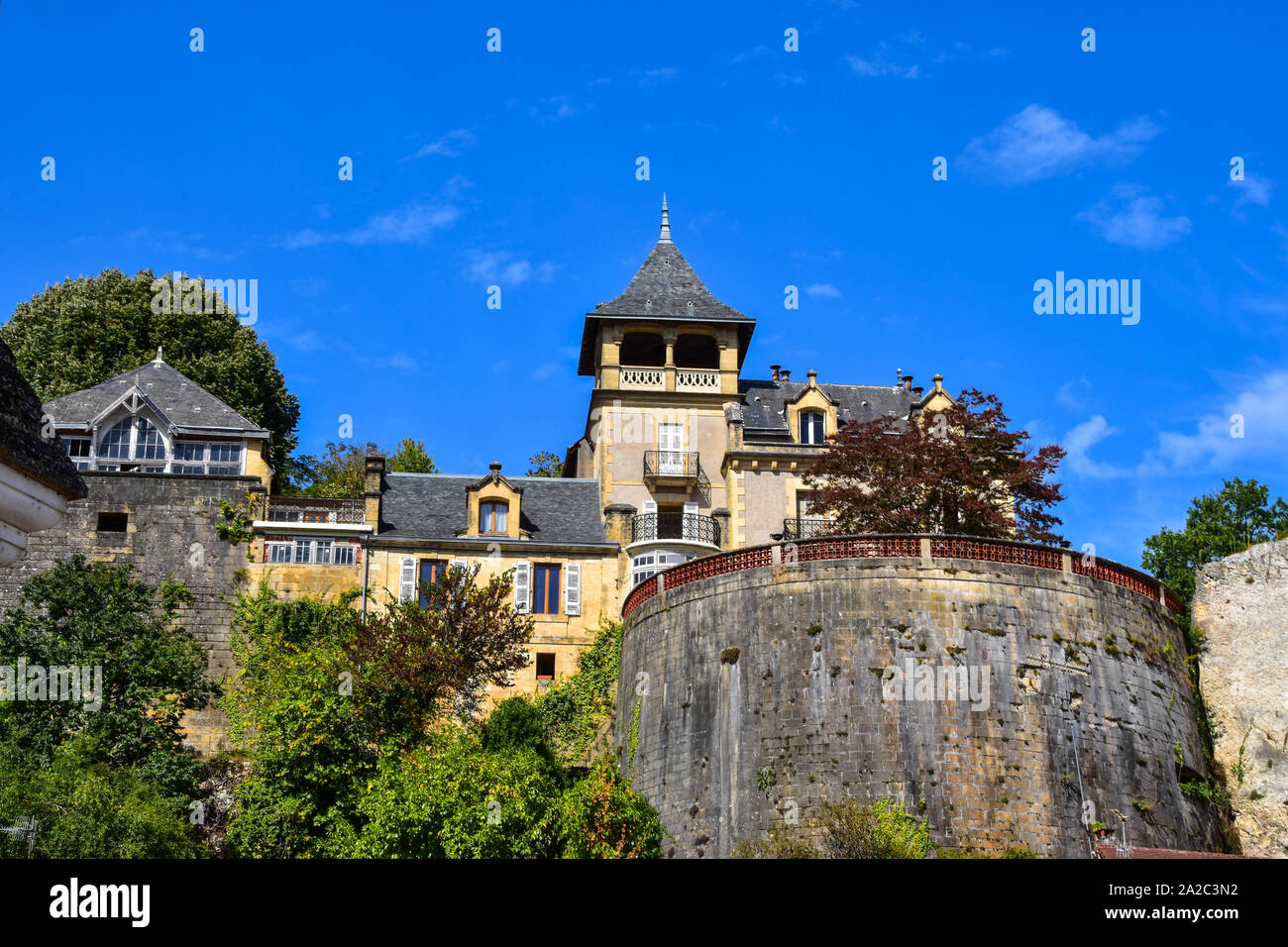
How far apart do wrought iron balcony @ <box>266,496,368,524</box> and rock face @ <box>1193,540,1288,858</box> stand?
78.3 ft

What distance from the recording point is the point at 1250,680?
32.8m

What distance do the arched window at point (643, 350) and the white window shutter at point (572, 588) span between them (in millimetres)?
10358

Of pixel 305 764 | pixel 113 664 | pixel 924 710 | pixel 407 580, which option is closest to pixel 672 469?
pixel 407 580

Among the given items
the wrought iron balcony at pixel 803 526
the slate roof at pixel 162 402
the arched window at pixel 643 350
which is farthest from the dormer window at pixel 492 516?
the arched window at pixel 643 350

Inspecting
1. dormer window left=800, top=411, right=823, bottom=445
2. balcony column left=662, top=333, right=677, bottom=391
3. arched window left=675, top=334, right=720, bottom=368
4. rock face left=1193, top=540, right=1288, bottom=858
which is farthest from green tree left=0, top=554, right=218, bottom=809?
rock face left=1193, top=540, right=1288, bottom=858

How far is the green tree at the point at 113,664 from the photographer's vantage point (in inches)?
1299

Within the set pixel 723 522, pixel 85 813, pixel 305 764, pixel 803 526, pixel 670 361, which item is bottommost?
pixel 85 813

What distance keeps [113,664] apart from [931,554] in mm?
20089

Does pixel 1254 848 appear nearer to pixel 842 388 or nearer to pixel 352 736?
pixel 352 736

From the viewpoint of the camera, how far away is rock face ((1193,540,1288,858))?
31.5 metres

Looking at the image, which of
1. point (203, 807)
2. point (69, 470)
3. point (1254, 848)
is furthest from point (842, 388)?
point (69, 470)

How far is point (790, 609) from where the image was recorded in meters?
30.6

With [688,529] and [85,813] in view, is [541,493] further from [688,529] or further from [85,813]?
[85,813]

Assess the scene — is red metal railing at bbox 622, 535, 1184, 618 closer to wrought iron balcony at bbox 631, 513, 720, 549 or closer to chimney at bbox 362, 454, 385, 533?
wrought iron balcony at bbox 631, 513, 720, 549
